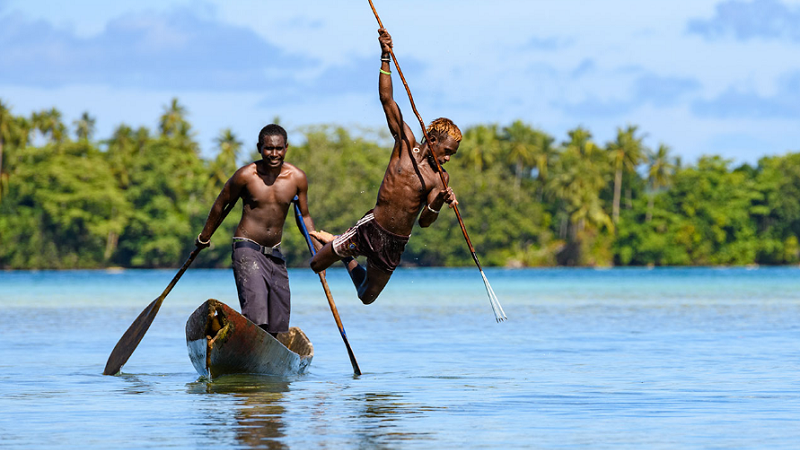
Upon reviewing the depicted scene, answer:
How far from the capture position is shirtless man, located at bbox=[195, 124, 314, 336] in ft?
39.3

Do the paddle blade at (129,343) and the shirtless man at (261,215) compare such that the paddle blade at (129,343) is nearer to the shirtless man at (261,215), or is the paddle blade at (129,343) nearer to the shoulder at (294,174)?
the shirtless man at (261,215)

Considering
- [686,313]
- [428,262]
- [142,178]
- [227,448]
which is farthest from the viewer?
[428,262]

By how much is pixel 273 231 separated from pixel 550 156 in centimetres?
9712

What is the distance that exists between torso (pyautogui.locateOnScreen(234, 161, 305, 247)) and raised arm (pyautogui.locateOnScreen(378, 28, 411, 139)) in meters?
1.68

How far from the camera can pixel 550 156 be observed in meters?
108

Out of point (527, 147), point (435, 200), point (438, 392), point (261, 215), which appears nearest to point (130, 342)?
point (261, 215)

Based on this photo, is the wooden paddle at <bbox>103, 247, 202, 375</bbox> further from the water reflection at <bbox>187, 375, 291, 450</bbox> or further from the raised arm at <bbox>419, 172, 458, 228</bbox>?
the raised arm at <bbox>419, 172, 458, 228</bbox>

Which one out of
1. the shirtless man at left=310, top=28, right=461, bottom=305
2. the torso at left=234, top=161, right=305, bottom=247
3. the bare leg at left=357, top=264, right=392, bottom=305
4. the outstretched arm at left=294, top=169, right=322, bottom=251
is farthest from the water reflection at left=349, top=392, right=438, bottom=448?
the torso at left=234, top=161, right=305, bottom=247

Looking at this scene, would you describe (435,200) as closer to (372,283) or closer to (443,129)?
(443,129)

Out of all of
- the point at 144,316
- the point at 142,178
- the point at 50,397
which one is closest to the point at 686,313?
the point at 144,316

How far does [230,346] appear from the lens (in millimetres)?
11695

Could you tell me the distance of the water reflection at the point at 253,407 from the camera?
8656 millimetres

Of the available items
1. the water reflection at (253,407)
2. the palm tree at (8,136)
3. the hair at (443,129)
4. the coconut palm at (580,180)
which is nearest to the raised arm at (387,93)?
the hair at (443,129)

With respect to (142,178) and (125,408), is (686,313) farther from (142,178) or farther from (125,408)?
(142,178)
